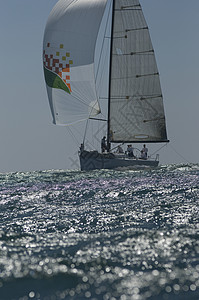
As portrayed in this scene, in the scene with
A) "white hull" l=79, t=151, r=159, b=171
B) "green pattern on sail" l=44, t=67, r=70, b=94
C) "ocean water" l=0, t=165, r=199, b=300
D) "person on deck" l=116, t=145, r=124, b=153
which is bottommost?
"white hull" l=79, t=151, r=159, b=171

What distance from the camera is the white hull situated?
2858 centimetres

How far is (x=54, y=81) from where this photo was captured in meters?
27.3

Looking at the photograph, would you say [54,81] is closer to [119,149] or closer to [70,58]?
[70,58]

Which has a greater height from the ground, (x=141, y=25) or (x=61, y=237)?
(x=141, y=25)

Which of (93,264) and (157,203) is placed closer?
(93,264)

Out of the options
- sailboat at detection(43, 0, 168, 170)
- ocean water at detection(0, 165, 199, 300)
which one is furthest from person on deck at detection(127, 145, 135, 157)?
ocean water at detection(0, 165, 199, 300)

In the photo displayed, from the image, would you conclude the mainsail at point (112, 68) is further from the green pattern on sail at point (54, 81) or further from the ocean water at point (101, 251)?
the ocean water at point (101, 251)

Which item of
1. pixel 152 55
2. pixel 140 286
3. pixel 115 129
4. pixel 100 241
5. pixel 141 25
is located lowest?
pixel 115 129

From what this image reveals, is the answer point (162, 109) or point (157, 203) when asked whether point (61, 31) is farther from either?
point (157, 203)

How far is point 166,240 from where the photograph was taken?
6711 millimetres

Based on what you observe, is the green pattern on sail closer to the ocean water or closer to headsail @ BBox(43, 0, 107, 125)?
headsail @ BBox(43, 0, 107, 125)

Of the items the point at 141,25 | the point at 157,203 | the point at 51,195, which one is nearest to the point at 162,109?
the point at 141,25

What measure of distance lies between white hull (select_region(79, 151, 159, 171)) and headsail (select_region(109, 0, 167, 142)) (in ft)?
7.89

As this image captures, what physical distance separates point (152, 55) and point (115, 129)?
253 inches
